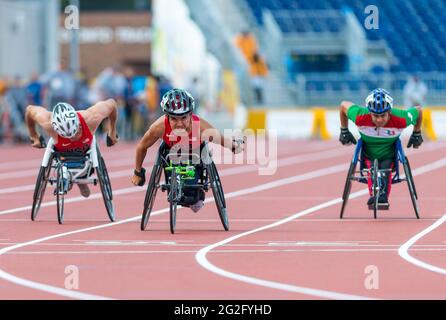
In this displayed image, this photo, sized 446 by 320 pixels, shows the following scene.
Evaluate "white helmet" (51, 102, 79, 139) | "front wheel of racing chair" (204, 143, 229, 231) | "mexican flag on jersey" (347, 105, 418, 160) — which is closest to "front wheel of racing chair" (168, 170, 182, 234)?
"front wheel of racing chair" (204, 143, 229, 231)

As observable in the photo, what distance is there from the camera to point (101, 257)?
1301 cm

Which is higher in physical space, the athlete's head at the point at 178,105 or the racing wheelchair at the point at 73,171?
the athlete's head at the point at 178,105

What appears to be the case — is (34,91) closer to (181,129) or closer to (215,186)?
(181,129)

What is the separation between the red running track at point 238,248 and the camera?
10688mm

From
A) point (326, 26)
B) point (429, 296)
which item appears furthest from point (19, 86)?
point (429, 296)

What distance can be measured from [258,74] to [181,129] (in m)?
31.9

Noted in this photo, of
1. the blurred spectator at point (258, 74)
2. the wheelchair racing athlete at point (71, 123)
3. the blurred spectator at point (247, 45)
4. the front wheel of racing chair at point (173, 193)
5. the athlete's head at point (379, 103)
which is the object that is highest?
the blurred spectator at point (247, 45)

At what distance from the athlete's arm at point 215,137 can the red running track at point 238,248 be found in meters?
0.87

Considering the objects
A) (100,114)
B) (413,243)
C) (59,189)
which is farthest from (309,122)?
(413,243)

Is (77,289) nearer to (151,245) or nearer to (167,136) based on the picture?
(151,245)

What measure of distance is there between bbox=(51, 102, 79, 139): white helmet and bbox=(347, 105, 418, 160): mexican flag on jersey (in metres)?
3.11

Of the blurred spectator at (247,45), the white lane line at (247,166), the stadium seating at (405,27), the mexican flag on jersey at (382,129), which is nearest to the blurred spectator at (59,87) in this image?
the white lane line at (247,166)

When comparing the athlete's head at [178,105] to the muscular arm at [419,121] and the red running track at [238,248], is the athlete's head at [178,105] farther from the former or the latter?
the muscular arm at [419,121]
